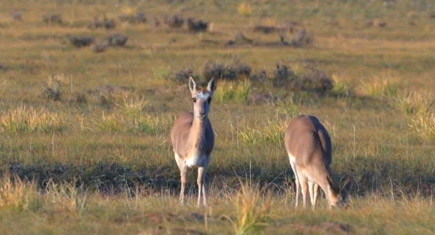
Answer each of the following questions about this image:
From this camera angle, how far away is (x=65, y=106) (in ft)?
67.2

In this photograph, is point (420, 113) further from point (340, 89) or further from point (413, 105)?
point (340, 89)

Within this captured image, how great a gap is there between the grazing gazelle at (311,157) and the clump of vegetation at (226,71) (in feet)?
35.3

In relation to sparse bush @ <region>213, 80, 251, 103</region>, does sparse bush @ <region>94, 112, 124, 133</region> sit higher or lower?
higher

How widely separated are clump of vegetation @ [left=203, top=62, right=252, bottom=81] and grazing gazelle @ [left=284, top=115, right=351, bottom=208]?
10.8 m

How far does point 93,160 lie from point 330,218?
5.52 meters

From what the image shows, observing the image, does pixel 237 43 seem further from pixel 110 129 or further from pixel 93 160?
pixel 93 160

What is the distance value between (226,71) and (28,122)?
8105 millimetres

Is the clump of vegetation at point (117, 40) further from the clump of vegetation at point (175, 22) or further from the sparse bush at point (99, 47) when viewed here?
the clump of vegetation at point (175, 22)

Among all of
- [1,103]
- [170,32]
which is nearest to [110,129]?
[1,103]

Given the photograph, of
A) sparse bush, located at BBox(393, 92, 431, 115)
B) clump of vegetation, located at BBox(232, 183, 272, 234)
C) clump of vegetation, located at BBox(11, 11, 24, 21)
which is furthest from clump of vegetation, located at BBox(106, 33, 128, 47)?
clump of vegetation, located at BBox(232, 183, 272, 234)

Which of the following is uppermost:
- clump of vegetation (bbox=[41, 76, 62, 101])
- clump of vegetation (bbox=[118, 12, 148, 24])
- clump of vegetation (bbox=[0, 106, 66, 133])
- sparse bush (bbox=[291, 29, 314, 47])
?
clump of vegetation (bbox=[0, 106, 66, 133])

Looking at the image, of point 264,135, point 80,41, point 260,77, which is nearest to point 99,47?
point 80,41

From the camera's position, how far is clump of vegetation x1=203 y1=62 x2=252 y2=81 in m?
24.0

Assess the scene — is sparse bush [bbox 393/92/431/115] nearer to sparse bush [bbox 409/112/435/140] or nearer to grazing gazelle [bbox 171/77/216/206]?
sparse bush [bbox 409/112/435/140]
